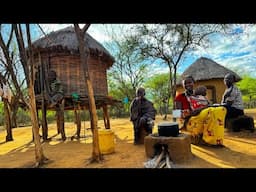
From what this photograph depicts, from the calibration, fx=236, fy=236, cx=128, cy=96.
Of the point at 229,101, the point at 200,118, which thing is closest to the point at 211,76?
the point at 229,101

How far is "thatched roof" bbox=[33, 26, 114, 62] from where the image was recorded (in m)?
8.69

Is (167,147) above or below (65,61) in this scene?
below

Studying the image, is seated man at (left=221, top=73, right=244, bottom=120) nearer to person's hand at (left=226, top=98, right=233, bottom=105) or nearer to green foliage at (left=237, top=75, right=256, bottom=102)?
person's hand at (left=226, top=98, right=233, bottom=105)

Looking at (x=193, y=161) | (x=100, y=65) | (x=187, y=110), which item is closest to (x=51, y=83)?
(x=100, y=65)

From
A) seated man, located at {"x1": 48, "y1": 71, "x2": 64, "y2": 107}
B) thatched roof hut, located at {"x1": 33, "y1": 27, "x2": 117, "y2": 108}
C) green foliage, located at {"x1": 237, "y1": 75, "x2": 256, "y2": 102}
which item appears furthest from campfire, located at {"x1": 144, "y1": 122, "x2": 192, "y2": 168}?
green foliage, located at {"x1": 237, "y1": 75, "x2": 256, "y2": 102}

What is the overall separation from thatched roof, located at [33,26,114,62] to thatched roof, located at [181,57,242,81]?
8.08 m

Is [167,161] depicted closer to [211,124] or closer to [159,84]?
[211,124]

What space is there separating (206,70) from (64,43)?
1057 centimetres

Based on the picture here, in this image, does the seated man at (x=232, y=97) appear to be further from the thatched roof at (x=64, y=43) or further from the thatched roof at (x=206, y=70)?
the thatched roof at (x=206, y=70)

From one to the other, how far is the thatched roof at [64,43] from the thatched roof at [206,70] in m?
8.08

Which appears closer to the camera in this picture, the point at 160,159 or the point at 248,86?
the point at 160,159

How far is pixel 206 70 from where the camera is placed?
16016 millimetres
